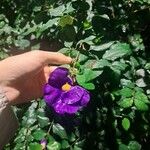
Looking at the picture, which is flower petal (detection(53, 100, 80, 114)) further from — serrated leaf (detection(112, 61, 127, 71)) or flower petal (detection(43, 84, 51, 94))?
serrated leaf (detection(112, 61, 127, 71))

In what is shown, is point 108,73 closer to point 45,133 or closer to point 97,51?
point 97,51

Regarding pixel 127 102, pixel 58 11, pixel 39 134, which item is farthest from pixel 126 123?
pixel 58 11

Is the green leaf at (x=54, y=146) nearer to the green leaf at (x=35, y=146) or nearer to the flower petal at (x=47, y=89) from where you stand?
the green leaf at (x=35, y=146)

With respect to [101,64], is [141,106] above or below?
below

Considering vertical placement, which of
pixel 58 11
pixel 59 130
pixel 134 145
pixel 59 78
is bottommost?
pixel 134 145

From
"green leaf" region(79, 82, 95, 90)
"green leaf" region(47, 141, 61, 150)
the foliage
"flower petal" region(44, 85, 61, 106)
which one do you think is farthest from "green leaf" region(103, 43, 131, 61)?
"green leaf" region(47, 141, 61, 150)

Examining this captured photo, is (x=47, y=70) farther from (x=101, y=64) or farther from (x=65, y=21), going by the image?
(x=101, y=64)

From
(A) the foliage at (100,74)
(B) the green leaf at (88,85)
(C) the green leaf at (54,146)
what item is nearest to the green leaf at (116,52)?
(A) the foliage at (100,74)
